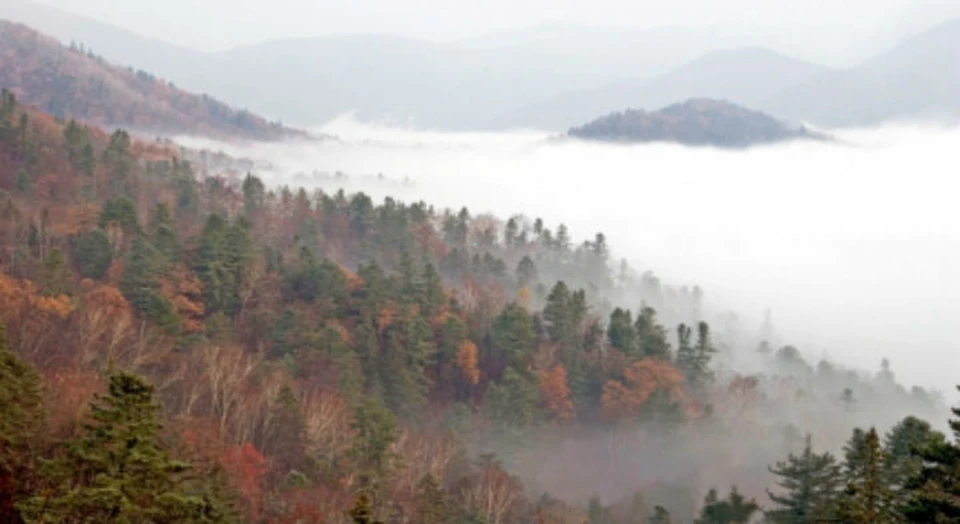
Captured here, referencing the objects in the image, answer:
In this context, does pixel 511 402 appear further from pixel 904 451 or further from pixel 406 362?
pixel 904 451

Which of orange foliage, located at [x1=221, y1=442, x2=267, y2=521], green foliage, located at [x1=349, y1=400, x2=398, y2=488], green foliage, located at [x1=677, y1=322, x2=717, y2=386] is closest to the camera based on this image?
orange foliage, located at [x1=221, y1=442, x2=267, y2=521]

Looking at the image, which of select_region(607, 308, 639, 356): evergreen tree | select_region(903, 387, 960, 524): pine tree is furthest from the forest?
select_region(607, 308, 639, 356): evergreen tree

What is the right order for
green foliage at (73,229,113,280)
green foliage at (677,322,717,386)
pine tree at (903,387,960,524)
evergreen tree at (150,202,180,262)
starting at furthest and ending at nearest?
1. green foliage at (677,322,717,386)
2. evergreen tree at (150,202,180,262)
3. green foliage at (73,229,113,280)
4. pine tree at (903,387,960,524)

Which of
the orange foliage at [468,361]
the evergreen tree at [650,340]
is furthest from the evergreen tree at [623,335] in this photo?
the orange foliage at [468,361]

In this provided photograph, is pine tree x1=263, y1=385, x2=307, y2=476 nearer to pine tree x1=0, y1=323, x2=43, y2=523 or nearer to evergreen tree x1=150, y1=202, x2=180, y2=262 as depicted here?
pine tree x1=0, y1=323, x2=43, y2=523

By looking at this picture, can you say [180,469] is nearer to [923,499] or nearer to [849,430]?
[923,499]

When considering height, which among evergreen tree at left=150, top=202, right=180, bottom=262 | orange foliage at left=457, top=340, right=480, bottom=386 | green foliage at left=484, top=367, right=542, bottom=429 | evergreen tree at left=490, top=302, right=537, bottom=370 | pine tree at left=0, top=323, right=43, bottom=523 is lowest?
green foliage at left=484, top=367, right=542, bottom=429
